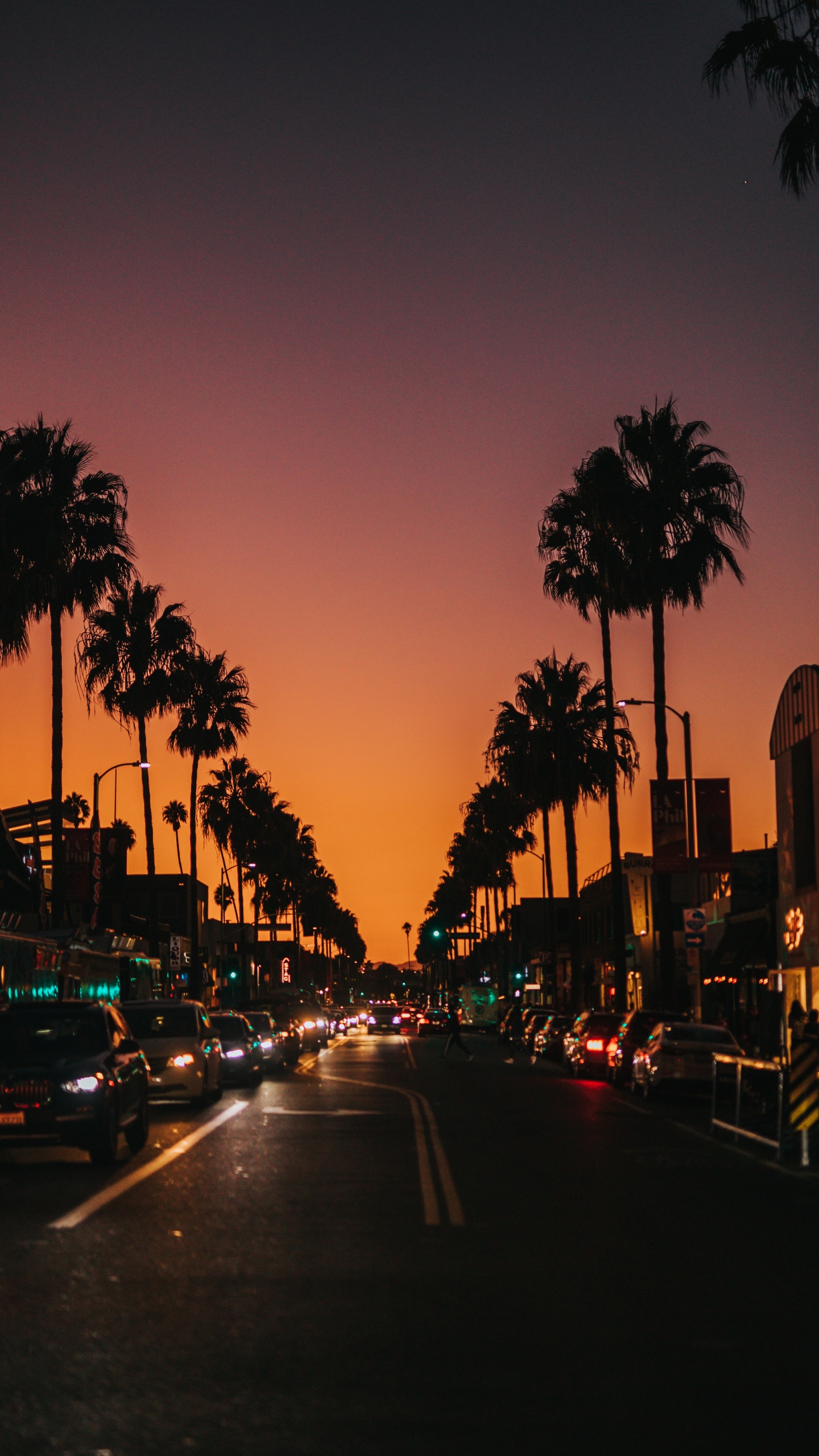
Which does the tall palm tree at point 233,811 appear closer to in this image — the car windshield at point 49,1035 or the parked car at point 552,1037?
the parked car at point 552,1037

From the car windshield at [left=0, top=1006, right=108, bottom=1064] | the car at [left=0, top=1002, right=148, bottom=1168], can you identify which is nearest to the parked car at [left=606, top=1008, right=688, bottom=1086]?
the car at [left=0, top=1002, right=148, bottom=1168]

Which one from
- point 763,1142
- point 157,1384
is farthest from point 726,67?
point 157,1384

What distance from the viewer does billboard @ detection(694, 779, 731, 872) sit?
36.0 m

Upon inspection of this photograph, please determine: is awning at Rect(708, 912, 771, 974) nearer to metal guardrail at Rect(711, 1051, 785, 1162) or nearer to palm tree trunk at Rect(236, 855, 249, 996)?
metal guardrail at Rect(711, 1051, 785, 1162)

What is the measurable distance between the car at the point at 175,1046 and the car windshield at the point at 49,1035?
6.78 meters

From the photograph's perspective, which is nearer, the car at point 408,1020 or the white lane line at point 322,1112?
the white lane line at point 322,1112

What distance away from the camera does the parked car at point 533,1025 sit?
169 ft

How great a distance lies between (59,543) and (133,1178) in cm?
2566

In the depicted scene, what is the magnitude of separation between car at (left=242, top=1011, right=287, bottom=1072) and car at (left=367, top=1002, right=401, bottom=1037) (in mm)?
61593

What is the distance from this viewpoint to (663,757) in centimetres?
3931

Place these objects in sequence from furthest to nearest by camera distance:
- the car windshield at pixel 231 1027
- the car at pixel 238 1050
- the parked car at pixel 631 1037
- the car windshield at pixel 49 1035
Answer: the parked car at pixel 631 1037
the car windshield at pixel 231 1027
the car at pixel 238 1050
the car windshield at pixel 49 1035

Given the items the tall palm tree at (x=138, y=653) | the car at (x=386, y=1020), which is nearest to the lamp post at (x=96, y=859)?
the tall palm tree at (x=138, y=653)

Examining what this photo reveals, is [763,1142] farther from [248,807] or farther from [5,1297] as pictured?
[248,807]

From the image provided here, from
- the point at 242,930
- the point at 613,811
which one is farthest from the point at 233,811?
the point at 613,811
